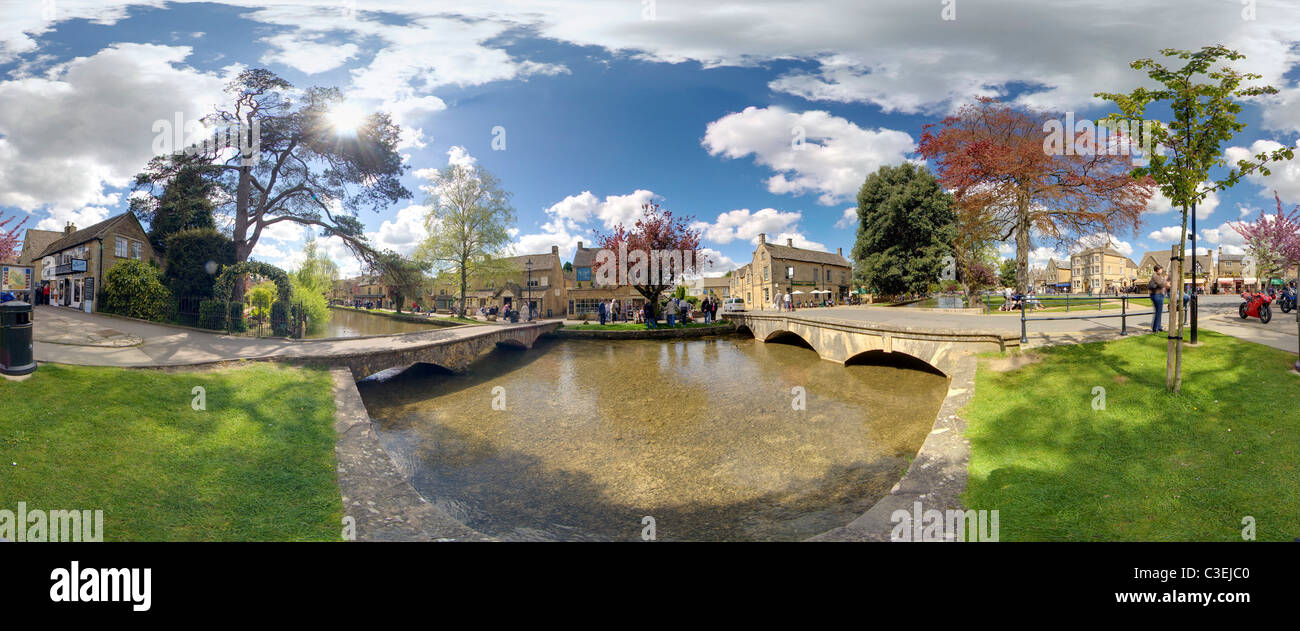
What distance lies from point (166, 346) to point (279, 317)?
179 inches

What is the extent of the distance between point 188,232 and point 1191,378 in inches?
1087

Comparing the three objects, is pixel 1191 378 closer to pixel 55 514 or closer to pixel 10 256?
pixel 55 514

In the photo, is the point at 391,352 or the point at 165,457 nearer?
the point at 165,457

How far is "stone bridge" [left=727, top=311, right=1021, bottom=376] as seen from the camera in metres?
13.3

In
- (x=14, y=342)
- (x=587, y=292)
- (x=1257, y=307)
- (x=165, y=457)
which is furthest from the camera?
(x=587, y=292)

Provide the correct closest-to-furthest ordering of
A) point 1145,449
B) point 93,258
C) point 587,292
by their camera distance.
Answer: point 1145,449
point 93,258
point 587,292

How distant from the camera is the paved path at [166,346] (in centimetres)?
963

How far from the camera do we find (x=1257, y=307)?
1195 cm

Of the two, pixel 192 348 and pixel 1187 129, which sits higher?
pixel 1187 129

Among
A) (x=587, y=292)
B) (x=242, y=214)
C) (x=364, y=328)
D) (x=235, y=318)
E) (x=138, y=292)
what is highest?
(x=242, y=214)

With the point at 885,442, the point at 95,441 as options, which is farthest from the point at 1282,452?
the point at 95,441

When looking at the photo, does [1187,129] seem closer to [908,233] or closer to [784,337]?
[784,337]

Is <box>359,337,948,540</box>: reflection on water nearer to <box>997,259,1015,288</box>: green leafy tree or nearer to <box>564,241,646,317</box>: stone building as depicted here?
<box>564,241,646,317</box>: stone building

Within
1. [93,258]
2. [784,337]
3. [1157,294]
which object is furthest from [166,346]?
[784,337]
